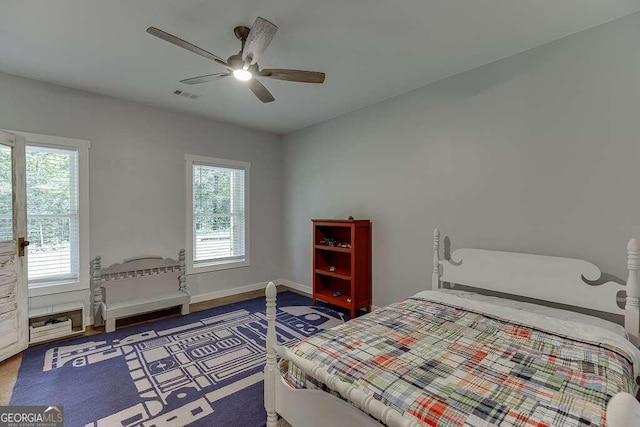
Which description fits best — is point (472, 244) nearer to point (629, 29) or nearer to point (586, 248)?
point (586, 248)

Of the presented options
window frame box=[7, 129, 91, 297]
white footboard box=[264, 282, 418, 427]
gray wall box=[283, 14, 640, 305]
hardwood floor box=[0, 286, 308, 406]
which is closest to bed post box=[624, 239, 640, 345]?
gray wall box=[283, 14, 640, 305]

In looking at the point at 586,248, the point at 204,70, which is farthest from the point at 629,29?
the point at 204,70

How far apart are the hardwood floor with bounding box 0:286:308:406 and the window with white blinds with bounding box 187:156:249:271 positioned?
20.3 inches

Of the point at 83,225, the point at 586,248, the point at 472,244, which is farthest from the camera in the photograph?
the point at 83,225

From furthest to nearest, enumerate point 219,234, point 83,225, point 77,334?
point 219,234 → point 83,225 → point 77,334

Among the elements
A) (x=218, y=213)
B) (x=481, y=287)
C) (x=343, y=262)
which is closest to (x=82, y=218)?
(x=218, y=213)

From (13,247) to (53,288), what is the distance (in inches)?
26.5

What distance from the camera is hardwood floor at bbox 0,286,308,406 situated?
2.29 m

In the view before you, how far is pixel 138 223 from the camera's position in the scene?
3865mm

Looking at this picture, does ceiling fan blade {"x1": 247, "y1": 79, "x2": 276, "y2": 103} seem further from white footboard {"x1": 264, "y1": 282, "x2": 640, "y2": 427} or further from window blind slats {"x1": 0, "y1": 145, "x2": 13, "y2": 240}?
window blind slats {"x1": 0, "y1": 145, "x2": 13, "y2": 240}

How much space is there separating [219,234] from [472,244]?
357 centimetres

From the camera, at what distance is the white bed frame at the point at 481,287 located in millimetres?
1171

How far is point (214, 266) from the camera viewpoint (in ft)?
14.9

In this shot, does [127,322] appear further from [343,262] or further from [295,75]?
[295,75]
